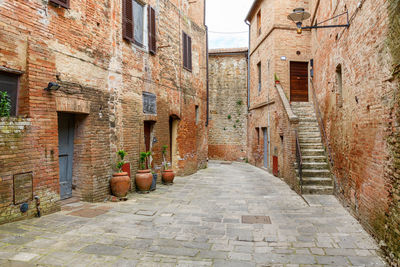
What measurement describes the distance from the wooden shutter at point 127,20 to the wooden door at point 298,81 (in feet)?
25.4

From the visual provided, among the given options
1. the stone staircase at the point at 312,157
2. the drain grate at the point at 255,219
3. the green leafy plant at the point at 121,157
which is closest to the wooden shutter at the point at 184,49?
the stone staircase at the point at 312,157

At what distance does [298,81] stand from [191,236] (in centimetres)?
1023

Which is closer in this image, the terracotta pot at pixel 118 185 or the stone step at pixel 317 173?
the terracotta pot at pixel 118 185

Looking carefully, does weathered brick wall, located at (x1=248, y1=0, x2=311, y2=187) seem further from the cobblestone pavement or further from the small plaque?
the small plaque

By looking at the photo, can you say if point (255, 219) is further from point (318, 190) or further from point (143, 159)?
point (143, 159)

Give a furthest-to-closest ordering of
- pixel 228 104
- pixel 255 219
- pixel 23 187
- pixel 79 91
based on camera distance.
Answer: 1. pixel 228 104
2. pixel 79 91
3. pixel 255 219
4. pixel 23 187

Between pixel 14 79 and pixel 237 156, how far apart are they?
15405 millimetres

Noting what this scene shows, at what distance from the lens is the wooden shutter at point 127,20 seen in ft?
26.6

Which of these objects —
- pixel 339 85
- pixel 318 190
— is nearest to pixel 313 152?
pixel 318 190

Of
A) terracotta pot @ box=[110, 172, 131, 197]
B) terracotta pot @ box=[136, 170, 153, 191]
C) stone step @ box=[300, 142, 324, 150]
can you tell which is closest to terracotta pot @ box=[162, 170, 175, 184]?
terracotta pot @ box=[136, 170, 153, 191]

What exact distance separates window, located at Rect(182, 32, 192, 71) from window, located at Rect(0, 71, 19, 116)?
7.87 meters

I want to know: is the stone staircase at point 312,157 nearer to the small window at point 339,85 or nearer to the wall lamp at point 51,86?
the small window at point 339,85

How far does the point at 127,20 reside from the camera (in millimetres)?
8258

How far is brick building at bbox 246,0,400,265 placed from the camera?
4.31 m
